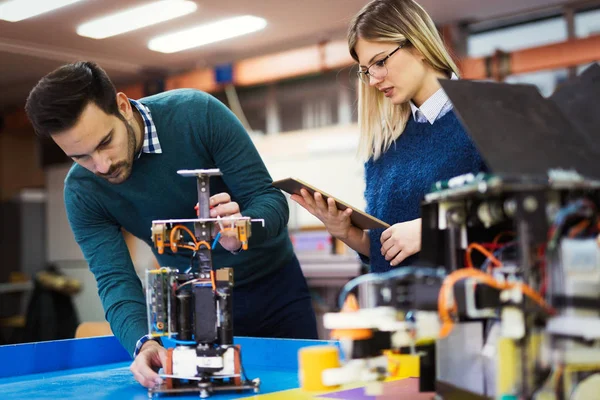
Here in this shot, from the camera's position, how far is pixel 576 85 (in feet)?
3.25

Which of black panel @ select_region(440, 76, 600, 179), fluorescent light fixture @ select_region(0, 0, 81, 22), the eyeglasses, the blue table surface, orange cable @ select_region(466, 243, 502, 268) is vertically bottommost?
the blue table surface

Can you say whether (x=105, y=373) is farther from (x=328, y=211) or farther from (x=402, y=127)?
(x=402, y=127)

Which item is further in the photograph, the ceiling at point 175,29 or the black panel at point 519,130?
the ceiling at point 175,29

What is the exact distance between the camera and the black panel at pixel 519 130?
784mm

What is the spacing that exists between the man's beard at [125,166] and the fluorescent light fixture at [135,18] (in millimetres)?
2543

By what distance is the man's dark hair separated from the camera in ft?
4.37

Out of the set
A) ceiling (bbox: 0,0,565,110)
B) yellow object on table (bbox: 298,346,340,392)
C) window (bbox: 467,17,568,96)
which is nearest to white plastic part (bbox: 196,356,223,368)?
yellow object on table (bbox: 298,346,340,392)

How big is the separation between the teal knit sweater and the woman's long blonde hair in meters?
0.28

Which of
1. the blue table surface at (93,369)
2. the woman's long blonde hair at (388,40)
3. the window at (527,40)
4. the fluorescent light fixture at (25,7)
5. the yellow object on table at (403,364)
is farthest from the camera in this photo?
the window at (527,40)

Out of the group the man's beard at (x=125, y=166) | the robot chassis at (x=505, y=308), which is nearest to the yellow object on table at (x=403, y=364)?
the robot chassis at (x=505, y=308)

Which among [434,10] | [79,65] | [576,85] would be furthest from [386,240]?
[434,10]

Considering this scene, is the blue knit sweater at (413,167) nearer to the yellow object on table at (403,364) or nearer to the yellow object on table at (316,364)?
the yellow object on table at (403,364)

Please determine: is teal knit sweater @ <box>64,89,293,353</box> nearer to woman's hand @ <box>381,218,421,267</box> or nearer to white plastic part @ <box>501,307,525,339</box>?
woman's hand @ <box>381,218,421,267</box>

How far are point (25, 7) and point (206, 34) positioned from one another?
3.83 ft
